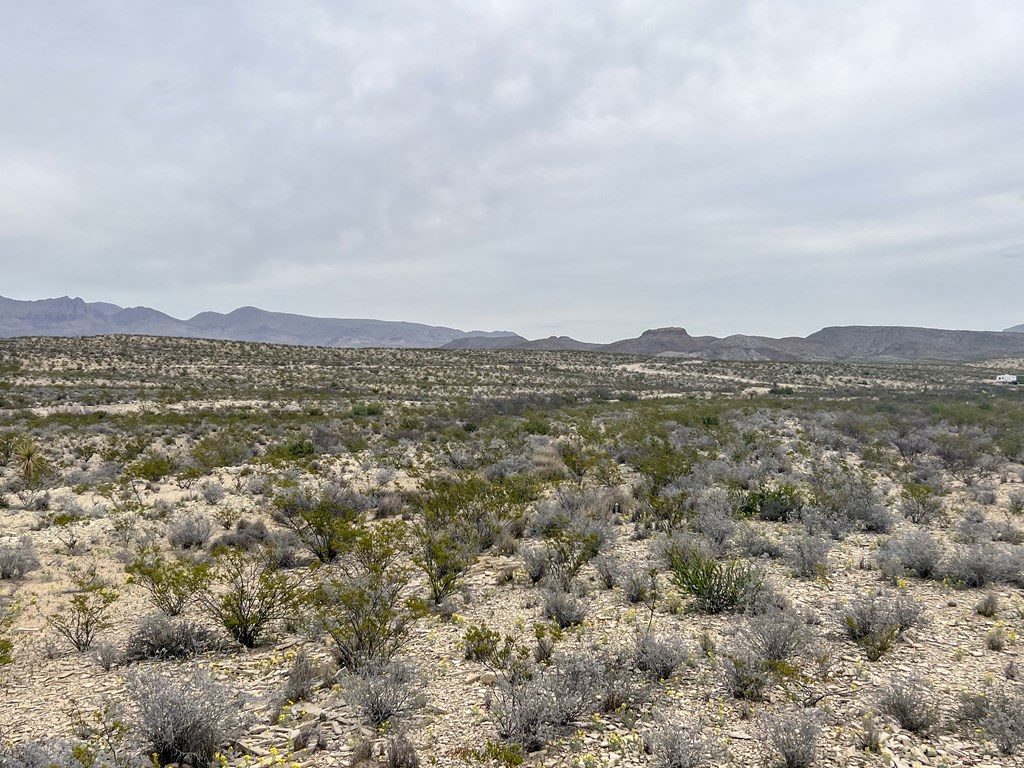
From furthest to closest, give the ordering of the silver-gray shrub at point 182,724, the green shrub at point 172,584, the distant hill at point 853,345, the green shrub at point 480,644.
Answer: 1. the distant hill at point 853,345
2. the green shrub at point 172,584
3. the green shrub at point 480,644
4. the silver-gray shrub at point 182,724

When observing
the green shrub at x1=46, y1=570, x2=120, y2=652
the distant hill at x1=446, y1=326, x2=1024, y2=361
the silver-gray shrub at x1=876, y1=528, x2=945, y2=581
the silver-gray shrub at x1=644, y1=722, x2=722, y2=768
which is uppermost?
the distant hill at x1=446, y1=326, x2=1024, y2=361

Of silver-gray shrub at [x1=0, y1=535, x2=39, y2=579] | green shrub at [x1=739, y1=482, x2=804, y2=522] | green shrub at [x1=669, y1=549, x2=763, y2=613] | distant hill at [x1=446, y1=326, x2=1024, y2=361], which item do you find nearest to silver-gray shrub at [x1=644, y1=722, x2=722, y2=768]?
green shrub at [x1=669, y1=549, x2=763, y2=613]

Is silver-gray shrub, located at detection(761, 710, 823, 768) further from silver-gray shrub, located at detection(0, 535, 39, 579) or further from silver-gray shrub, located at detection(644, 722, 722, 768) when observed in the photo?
silver-gray shrub, located at detection(0, 535, 39, 579)

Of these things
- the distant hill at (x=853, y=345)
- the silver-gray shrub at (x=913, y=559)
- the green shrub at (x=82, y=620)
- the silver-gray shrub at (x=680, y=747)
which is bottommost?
the green shrub at (x=82, y=620)

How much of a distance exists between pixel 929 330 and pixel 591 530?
21291cm

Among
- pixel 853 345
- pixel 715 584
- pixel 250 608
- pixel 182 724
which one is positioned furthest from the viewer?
pixel 853 345

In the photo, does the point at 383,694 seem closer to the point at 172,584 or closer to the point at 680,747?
the point at 680,747

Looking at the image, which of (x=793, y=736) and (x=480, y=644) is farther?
(x=480, y=644)

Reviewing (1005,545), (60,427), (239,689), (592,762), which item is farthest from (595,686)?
(60,427)

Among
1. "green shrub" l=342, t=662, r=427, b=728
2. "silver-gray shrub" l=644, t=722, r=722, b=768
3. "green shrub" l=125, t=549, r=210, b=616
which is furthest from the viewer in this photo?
"green shrub" l=125, t=549, r=210, b=616

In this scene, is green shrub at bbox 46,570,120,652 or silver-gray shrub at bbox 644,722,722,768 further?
green shrub at bbox 46,570,120,652

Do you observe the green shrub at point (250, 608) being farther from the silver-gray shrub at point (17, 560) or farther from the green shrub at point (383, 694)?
the silver-gray shrub at point (17, 560)

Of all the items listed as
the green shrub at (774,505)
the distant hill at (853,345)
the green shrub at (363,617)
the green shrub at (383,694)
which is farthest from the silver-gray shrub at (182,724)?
the distant hill at (853,345)

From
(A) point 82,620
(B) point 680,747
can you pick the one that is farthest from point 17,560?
(B) point 680,747
